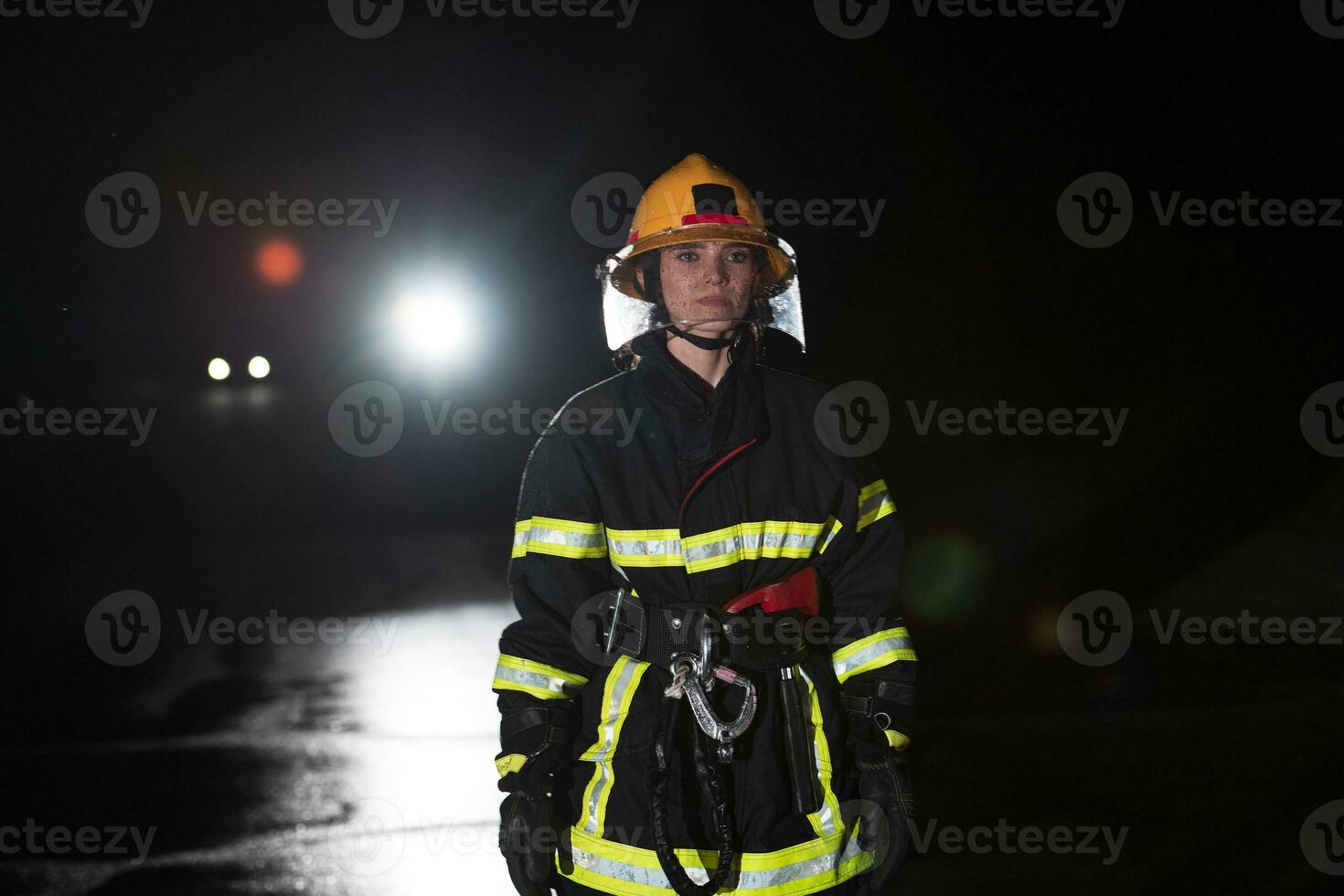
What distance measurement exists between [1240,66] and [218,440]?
19961mm

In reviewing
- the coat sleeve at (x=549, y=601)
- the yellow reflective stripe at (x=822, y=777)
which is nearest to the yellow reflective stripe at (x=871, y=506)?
the yellow reflective stripe at (x=822, y=777)

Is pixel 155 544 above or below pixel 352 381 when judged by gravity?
below

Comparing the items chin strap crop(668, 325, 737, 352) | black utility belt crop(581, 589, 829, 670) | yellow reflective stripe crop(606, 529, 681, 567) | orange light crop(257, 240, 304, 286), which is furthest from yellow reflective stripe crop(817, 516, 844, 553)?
orange light crop(257, 240, 304, 286)

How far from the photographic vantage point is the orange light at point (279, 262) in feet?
71.0

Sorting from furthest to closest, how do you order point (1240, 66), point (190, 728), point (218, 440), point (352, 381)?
point (352, 381), point (218, 440), point (1240, 66), point (190, 728)

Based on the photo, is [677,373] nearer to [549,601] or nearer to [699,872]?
[549,601]

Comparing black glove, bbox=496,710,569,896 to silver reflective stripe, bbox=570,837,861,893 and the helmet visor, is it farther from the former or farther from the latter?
the helmet visor

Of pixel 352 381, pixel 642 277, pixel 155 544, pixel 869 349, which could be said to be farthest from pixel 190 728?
pixel 352 381

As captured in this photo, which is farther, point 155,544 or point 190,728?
point 155,544

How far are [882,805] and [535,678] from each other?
29.9 inches

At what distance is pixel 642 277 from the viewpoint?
8.75ft

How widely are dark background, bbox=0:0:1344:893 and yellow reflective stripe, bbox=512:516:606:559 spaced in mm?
2596

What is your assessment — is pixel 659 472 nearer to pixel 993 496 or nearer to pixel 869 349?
pixel 993 496

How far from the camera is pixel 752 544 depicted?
2.09 metres
